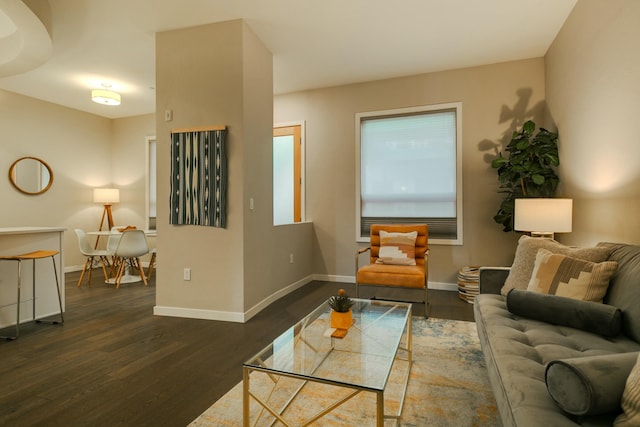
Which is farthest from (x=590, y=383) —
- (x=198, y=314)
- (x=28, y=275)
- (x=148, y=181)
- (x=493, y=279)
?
(x=148, y=181)

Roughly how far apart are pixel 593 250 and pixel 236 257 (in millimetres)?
2741

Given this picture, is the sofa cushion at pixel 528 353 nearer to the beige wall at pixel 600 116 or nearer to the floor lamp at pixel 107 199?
the beige wall at pixel 600 116

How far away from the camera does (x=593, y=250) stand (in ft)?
6.50

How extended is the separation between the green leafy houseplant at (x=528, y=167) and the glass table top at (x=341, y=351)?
7.41ft

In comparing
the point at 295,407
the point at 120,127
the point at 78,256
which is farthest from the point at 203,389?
the point at 120,127

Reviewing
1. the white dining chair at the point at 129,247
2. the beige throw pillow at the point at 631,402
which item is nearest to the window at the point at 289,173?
the white dining chair at the point at 129,247

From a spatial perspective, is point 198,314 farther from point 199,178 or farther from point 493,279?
point 493,279

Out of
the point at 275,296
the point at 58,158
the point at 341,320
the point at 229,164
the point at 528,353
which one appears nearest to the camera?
the point at 528,353

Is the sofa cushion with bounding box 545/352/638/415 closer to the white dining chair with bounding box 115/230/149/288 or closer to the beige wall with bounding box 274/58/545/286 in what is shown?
the beige wall with bounding box 274/58/545/286

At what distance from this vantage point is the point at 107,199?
6.08 metres

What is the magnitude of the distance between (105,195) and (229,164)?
4127 mm

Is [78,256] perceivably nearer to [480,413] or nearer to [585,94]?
[480,413]

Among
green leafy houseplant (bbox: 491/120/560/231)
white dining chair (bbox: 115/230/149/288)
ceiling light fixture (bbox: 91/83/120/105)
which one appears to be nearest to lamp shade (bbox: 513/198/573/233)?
green leafy houseplant (bbox: 491/120/560/231)

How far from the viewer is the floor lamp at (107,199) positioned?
604 centimetres
